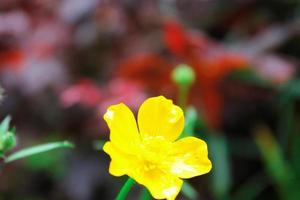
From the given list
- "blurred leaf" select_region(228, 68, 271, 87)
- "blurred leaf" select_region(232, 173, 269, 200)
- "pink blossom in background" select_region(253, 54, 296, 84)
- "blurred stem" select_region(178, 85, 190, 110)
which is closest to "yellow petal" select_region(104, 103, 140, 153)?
"blurred stem" select_region(178, 85, 190, 110)

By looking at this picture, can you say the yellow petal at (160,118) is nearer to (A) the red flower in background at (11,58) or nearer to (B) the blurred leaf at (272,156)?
(A) the red flower in background at (11,58)

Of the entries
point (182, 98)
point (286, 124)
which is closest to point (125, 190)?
point (182, 98)

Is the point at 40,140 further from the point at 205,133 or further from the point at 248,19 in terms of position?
the point at 248,19

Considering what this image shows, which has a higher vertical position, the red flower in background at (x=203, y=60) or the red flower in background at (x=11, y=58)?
the red flower in background at (x=203, y=60)

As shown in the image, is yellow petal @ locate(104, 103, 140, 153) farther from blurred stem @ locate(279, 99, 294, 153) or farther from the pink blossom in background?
blurred stem @ locate(279, 99, 294, 153)

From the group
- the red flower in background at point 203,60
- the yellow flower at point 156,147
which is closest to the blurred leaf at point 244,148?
the red flower in background at point 203,60

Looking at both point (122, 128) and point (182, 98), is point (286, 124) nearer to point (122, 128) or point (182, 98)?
point (182, 98)

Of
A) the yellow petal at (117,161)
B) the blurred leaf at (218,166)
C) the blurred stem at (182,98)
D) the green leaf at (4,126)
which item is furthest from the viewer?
the blurred leaf at (218,166)
